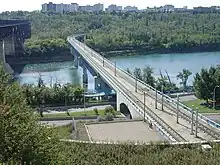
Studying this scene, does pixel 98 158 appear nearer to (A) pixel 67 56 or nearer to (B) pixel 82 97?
(B) pixel 82 97

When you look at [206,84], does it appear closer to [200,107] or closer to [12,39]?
[200,107]

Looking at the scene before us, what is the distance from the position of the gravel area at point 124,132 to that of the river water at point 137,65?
A: 844 inches

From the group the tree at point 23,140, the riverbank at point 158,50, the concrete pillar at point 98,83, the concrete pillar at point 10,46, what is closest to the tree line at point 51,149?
the tree at point 23,140

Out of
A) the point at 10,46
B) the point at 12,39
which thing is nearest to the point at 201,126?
the point at 12,39

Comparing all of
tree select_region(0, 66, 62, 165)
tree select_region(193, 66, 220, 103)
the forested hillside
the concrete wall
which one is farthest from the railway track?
the forested hillside

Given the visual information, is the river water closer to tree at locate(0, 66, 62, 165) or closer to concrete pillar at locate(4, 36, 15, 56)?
concrete pillar at locate(4, 36, 15, 56)

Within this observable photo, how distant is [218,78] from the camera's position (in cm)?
2883

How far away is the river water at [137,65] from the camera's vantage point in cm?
4733

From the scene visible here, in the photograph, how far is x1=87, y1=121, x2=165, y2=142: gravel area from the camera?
17.5 metres

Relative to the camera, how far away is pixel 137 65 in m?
56.2

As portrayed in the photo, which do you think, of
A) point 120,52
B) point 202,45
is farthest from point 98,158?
point 202,45

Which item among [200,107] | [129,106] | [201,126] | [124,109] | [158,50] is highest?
[201,126]

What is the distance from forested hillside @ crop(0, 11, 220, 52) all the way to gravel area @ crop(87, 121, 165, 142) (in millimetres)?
45843

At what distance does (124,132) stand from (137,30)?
64767 millimetres
